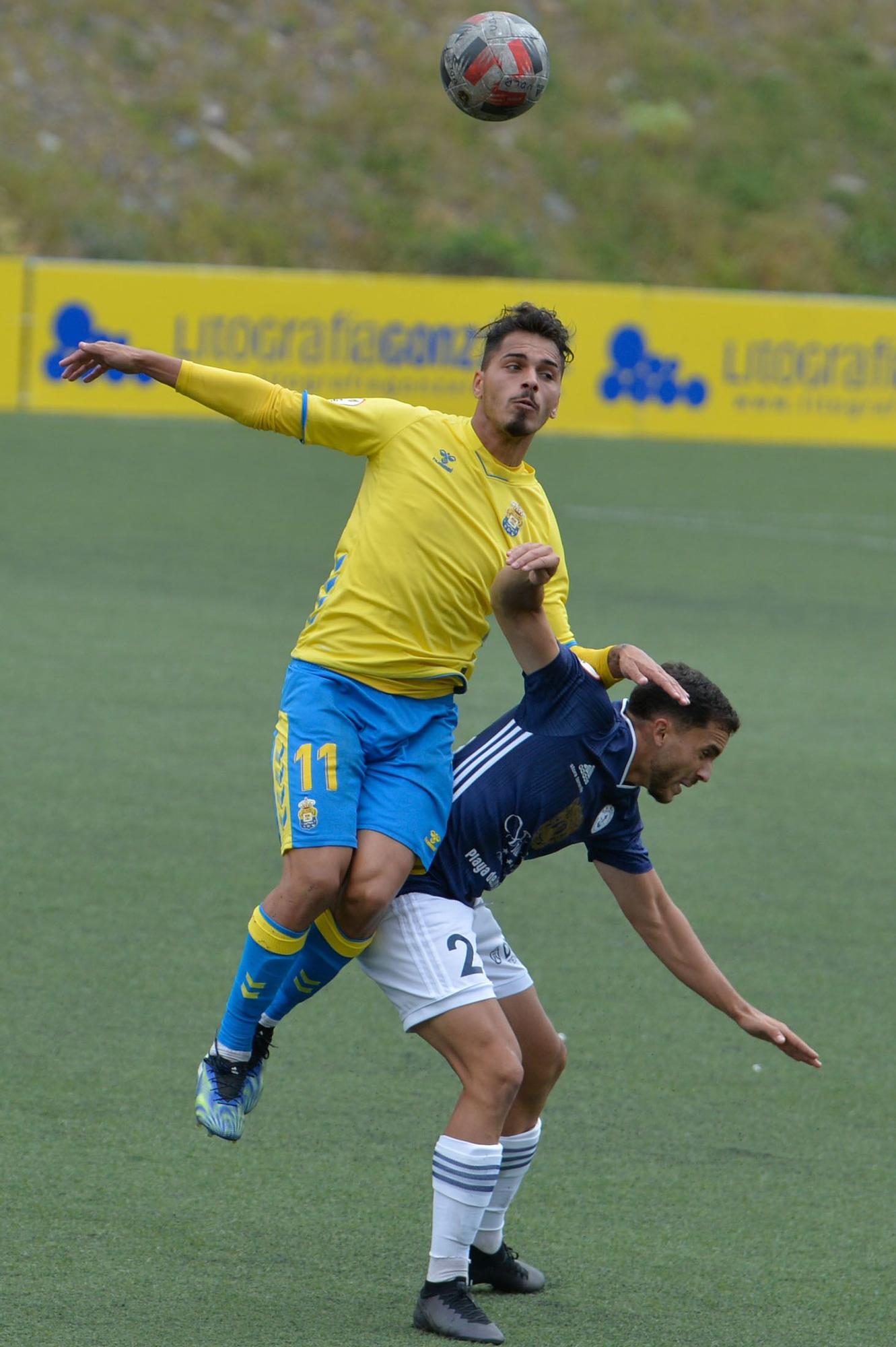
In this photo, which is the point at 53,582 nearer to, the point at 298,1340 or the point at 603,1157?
the point at 603,1157

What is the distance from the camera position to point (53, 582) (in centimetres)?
1456

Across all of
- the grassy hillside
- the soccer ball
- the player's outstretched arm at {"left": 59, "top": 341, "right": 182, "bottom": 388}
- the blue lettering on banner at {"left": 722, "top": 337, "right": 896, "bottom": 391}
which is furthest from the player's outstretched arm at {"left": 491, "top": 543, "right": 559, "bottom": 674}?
the grassy hillside

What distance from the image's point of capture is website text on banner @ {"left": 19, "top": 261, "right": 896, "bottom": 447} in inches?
1028

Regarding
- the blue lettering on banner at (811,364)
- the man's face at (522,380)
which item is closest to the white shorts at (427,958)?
the man's face at (522,380)

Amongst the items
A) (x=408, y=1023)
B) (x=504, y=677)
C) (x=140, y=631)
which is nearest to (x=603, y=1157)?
(x=408, y=1023)

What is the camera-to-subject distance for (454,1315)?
4.42m

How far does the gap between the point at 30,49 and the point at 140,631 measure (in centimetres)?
2949

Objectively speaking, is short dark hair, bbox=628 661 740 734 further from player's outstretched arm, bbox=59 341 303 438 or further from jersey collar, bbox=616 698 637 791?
player's outstretched arm, bbox=59 341 303 438

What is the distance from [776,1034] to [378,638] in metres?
1.41

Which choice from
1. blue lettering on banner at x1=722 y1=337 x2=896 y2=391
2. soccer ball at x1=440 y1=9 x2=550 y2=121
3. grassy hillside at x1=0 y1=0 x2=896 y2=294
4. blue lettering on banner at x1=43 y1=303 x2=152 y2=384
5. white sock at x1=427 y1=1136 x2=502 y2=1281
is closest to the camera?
white sock at x1=427 y1=1136 x2=502 y2=1281

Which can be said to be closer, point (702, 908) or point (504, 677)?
point (702, 908)

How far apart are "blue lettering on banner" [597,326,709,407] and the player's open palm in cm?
2311

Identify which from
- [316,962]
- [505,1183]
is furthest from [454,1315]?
[316,962]

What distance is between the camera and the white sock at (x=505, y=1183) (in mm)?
4773
